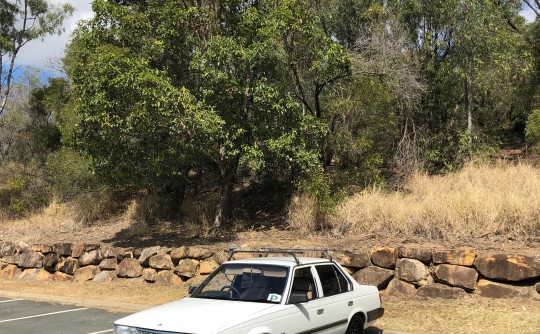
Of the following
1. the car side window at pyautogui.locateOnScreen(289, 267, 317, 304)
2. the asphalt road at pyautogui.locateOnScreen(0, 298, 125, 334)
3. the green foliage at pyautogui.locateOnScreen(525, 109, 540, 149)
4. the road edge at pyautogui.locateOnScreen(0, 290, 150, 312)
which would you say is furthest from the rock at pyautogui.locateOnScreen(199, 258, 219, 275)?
the green foliage at pyautogui.locateOnScreen(525, 109, 540, 149)

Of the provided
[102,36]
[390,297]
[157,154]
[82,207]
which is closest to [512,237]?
[390,297]

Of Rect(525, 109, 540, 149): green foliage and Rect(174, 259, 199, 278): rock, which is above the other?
Rect(525, 109, 540, 149): green foliage

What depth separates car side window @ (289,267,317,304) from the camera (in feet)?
21.0

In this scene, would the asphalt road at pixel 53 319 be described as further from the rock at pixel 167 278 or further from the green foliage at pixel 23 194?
the green foliage at pixel 23 194

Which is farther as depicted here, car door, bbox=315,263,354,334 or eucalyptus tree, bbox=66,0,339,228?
eucalyptus tree, bbox=66,0,339,228

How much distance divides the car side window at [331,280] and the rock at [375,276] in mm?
3453

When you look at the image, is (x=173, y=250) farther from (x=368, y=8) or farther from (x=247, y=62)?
(x=368, y=8)

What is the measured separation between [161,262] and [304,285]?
7.61 metres

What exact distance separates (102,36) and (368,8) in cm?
1046

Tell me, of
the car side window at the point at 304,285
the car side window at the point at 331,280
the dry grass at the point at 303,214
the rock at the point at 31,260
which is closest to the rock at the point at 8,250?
the rock at the point at 31,260

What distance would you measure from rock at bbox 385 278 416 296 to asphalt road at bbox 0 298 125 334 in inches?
214

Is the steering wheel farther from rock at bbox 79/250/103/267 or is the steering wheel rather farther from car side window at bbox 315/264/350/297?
rock at bbox 79/250/103/267

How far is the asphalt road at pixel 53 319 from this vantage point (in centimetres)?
934

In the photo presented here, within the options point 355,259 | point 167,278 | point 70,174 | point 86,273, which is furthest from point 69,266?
point 355,259
